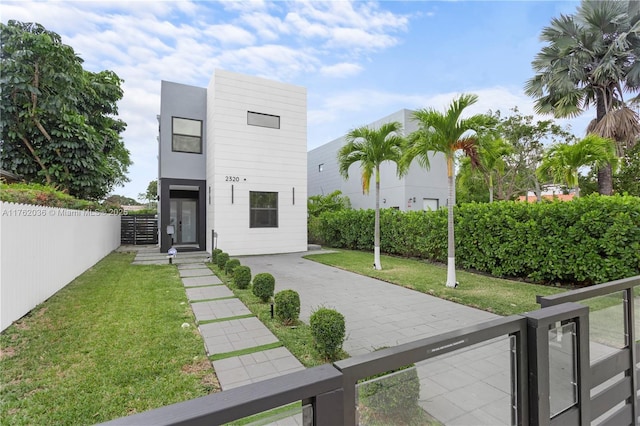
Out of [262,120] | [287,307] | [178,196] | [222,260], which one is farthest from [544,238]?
[178,196]

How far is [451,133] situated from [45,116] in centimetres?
1072

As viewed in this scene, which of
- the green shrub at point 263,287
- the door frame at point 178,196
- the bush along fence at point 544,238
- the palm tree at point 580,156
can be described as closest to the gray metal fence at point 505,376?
the green shrub at point 263,287

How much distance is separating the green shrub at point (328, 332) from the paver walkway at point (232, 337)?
0.94ft

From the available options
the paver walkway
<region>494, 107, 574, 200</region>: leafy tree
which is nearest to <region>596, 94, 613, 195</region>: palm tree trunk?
<region>494, 107, 574, 200</region>: leafy tree

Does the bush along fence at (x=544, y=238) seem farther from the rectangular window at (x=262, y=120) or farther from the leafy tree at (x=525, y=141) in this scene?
the leafy tree at (x=525, y=141)

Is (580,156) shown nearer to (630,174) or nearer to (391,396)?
(630,174)

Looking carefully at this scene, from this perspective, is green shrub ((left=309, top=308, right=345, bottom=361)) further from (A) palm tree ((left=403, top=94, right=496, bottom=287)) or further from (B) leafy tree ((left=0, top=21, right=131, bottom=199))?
(B) leafy tree ((left=0, top=21, right=131, bottom=199))

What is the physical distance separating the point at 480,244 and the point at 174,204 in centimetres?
1109

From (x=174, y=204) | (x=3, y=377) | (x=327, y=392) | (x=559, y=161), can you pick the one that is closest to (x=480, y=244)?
(x=559, y=161)

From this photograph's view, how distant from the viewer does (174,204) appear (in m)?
12.6

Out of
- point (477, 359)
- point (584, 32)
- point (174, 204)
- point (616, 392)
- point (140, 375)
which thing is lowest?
point (140, 375)

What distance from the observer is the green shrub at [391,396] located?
98 centimetres

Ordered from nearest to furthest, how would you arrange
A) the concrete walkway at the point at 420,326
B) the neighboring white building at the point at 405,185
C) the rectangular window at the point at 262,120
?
the concrete walkway at the point at 420,326
the rectangular window at the point at 262,120
the neighboring white building at the point at 405,185

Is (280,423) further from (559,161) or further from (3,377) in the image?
(559,161)
